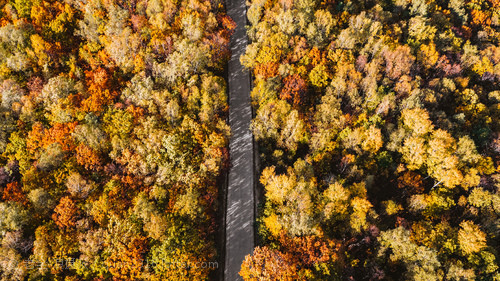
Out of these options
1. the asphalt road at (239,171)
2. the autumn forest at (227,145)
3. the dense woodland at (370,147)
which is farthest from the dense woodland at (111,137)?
the dense woodland at (370,147)

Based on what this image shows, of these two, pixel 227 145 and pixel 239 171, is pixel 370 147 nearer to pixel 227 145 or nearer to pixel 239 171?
pixel 239 171

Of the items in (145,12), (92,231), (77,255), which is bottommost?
(77,255)

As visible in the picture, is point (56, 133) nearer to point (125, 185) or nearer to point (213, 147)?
point (125, 185)

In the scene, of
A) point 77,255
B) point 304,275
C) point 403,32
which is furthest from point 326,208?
point 403,32

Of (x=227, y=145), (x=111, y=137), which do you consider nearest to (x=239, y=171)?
(x=227, y=145)

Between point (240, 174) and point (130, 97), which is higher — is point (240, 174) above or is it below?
below
